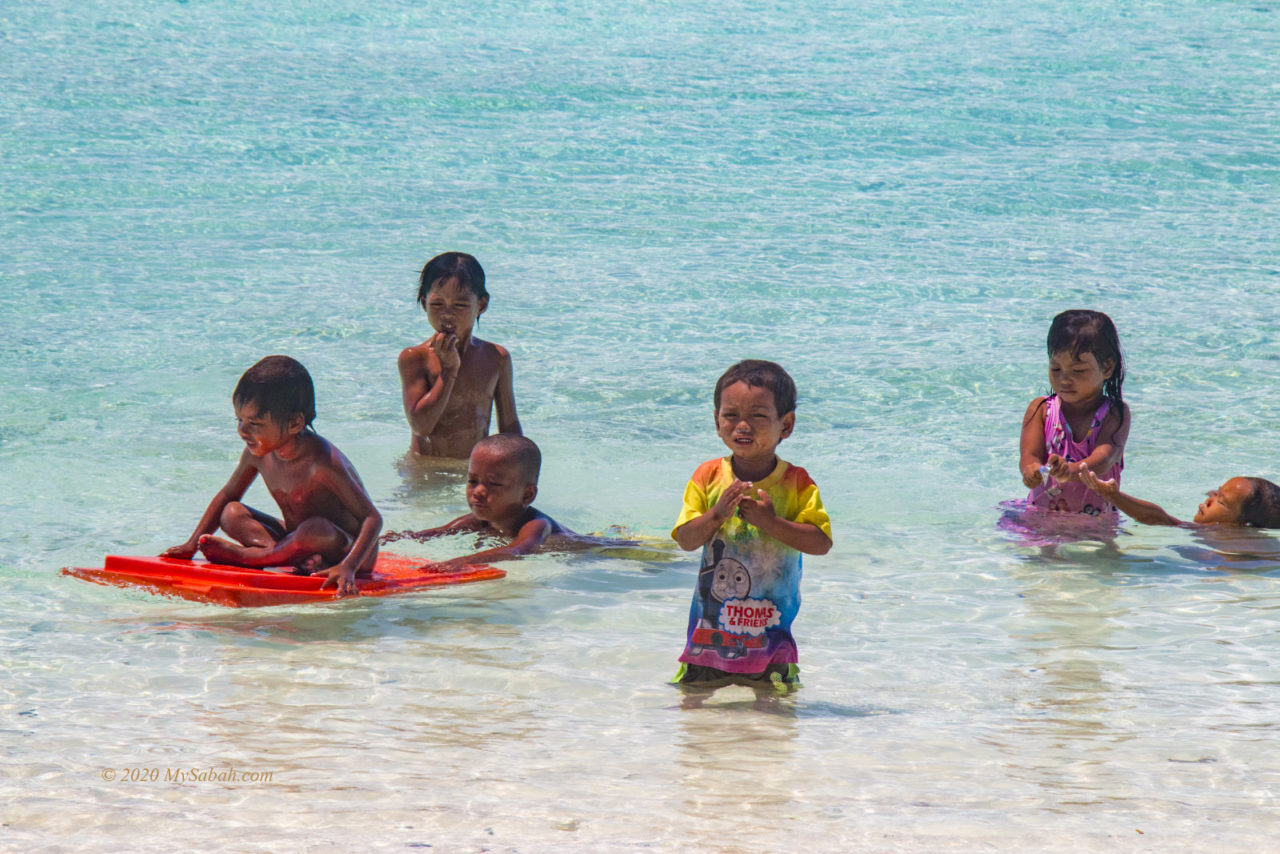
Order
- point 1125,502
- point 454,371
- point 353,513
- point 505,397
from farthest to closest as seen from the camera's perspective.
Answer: point 505,397, point 454,371, point 1125,502, point 353,513

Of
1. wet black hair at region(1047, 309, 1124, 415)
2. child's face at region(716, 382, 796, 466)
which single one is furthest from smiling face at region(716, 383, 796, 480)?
wet black hair at region(1047, 309, 1124, 415)

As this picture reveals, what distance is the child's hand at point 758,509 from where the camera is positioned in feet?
11.8

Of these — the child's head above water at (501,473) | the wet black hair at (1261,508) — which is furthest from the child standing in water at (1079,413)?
the child's head above water at (501,473)

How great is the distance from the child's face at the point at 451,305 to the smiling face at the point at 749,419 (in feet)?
8.97

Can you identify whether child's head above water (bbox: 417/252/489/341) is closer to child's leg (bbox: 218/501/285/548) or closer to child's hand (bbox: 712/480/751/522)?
child's leg (bbox: 218/501/285/548)

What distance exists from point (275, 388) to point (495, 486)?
41.3 inches

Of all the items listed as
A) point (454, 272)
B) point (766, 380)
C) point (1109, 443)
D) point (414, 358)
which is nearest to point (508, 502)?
point (454, 272)

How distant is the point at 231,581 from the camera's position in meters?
4.80

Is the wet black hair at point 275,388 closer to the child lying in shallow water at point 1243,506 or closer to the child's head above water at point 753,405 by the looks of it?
the child's head above water at point 753,405

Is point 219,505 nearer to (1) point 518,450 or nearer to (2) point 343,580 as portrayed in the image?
(2) point 343,580

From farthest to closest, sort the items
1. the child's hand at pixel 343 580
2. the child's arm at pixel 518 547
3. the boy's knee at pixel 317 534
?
1. the child's arm at pixel 518 547
2. the boy's knee at pixel 317 534
3. the child's hand at pixel 343 580

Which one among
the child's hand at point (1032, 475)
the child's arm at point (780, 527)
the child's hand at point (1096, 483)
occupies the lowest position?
the child's hand at point (1032, 475)

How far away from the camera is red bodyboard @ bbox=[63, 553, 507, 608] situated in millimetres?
4703

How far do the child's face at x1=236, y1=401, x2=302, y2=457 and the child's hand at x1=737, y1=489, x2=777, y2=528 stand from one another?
1844 mm
